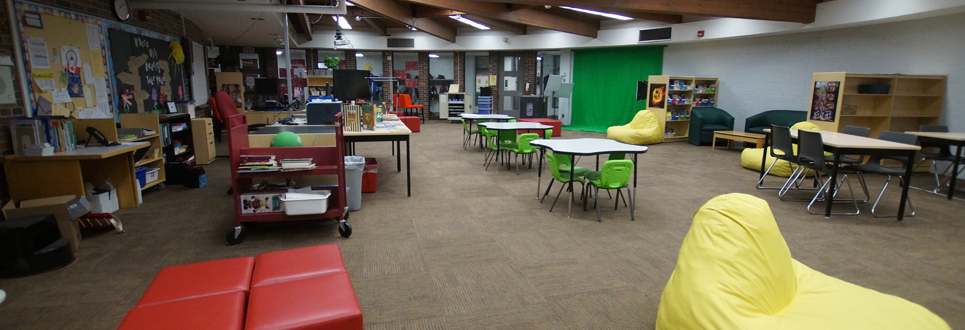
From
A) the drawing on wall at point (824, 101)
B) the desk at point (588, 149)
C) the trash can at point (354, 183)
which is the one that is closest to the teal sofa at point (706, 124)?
the drawing on wall at point (824, 101)

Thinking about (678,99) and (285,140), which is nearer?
(285,140)

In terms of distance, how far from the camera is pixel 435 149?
9195 mm

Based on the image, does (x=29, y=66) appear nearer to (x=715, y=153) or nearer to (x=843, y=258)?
(x=843, y=258)

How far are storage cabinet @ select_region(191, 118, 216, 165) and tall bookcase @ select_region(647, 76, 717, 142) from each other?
891 centimetres

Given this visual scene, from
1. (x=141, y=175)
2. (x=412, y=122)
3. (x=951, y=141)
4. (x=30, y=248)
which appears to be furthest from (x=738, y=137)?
(x=30, y=248)

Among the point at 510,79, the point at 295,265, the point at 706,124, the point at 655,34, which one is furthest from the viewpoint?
the point at 510,79

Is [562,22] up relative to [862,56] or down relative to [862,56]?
up

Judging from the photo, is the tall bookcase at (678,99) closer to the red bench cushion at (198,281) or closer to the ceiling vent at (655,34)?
the ceiling vent at (655,34)

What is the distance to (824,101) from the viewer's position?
7.57 meters

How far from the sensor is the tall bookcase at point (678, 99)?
10.6 metres

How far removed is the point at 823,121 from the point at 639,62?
17.7 ft

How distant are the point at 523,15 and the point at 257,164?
8.10 meters

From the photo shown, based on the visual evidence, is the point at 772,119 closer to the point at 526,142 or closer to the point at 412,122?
the point at 526,142

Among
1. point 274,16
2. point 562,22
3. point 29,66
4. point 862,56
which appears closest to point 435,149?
point 274,16
